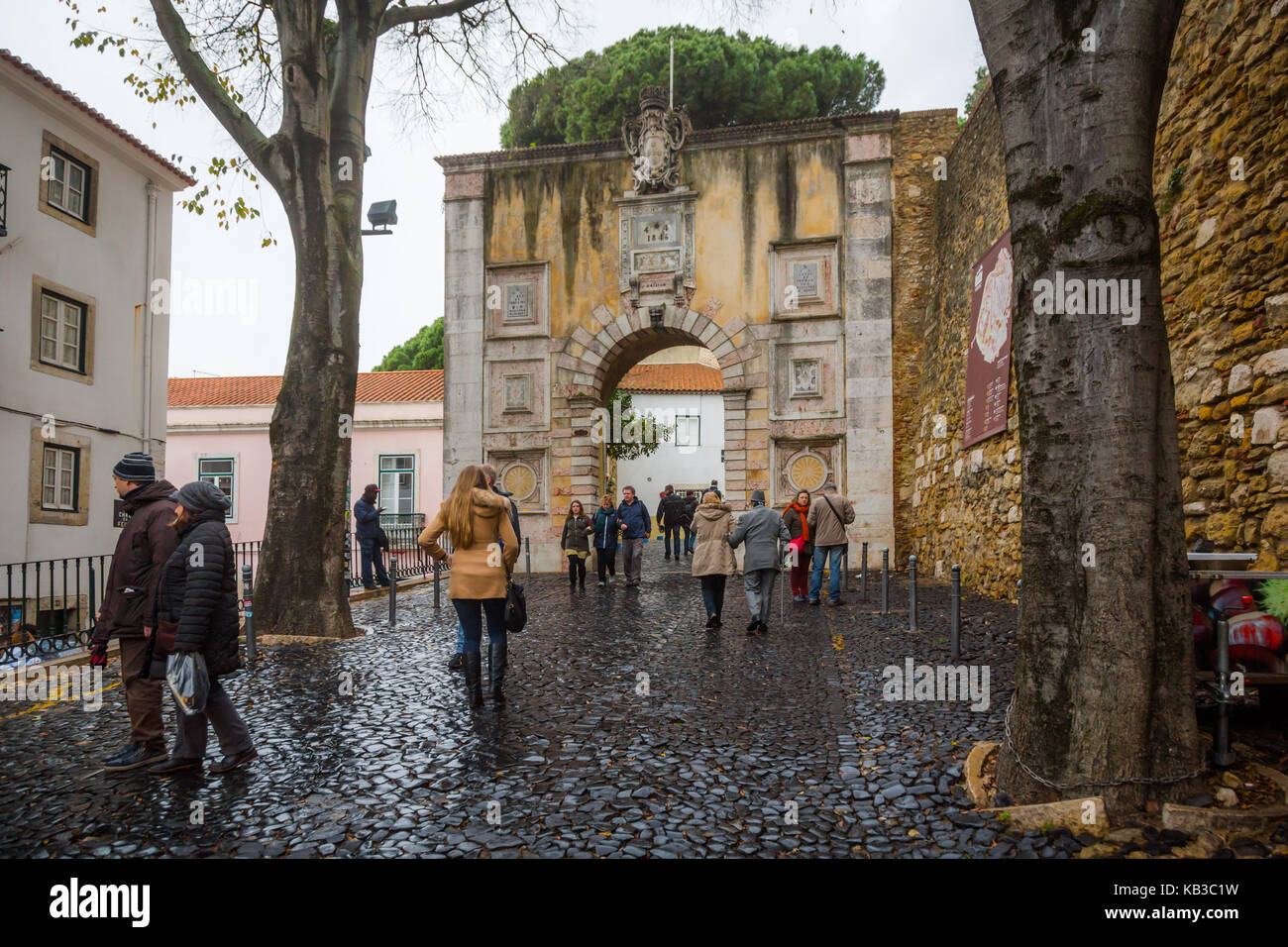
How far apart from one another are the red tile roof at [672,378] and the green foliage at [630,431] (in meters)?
1.22

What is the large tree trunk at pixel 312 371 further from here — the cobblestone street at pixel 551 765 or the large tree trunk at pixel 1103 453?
the large tree trunk at pixel 1103 453

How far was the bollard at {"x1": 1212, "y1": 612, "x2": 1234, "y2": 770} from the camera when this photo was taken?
164 inches

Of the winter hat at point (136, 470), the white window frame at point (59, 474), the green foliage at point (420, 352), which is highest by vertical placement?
the green foliage at point (420, 352)

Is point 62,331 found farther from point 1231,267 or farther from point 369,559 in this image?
point 1231,267

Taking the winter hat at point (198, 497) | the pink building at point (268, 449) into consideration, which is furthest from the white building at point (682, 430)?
the winter hat at point (198, 497)

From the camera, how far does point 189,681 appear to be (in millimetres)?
4738

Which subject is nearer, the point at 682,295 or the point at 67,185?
the point at 67,185

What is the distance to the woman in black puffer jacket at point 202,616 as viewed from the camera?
15.7 feet

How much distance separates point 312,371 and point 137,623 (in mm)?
5324

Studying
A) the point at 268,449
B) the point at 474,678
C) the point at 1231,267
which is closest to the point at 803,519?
the point at 1231,267

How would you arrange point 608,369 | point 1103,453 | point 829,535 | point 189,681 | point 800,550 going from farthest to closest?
point 608,369, point 800,550, point 829,535, point 189,681, point 1103,453

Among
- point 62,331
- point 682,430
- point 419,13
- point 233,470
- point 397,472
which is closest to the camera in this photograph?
point 419,13

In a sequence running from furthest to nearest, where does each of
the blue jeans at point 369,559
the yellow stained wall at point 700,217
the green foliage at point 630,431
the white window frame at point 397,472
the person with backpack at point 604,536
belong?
the white window frame at point 397,472, the green foliage at point 630,431, the yellow stained wall at point 700,217, the person with backpack at point 604,536, the blue jeans at point 369,559

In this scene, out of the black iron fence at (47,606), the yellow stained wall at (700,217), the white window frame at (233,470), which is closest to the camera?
the black iron fence at (47,606)
